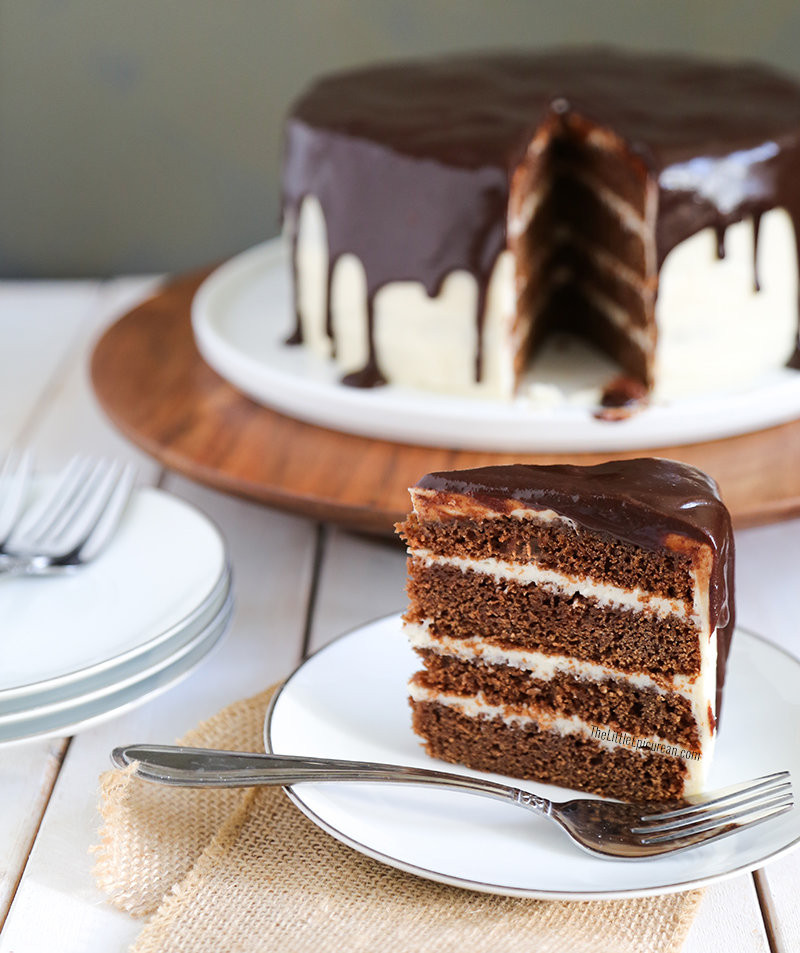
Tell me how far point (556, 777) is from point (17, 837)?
22.8 inches

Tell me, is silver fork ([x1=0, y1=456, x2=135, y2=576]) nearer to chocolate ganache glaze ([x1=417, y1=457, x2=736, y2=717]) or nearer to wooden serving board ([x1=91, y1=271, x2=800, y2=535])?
wooden serving board ([x1=91, y1=271, x2=800, y2=535])

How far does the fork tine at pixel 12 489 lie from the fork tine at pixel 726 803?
93 centimetres

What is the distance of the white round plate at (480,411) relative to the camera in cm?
181

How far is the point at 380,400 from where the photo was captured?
1882 millimetres

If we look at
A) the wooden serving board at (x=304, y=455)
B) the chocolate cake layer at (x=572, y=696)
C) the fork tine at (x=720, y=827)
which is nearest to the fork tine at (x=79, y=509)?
the wooden serving board at (x=304, y=455)

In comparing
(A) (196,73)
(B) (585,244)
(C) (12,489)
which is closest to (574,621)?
(C) (12,489)

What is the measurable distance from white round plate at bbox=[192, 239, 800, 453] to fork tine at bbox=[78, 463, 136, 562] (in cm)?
34

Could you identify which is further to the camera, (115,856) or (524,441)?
(524,441)

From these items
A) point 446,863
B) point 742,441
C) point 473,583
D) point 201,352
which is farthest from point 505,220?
point 446,863

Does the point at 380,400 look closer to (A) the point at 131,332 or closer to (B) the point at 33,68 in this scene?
(A) the point at 131,332

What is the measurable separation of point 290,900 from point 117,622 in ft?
1.55

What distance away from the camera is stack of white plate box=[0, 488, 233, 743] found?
130 centimetres

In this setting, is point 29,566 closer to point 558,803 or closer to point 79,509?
point 79,509

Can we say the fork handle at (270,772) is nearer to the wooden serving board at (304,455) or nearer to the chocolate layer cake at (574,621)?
the chocolate layer cake at (574,621)
